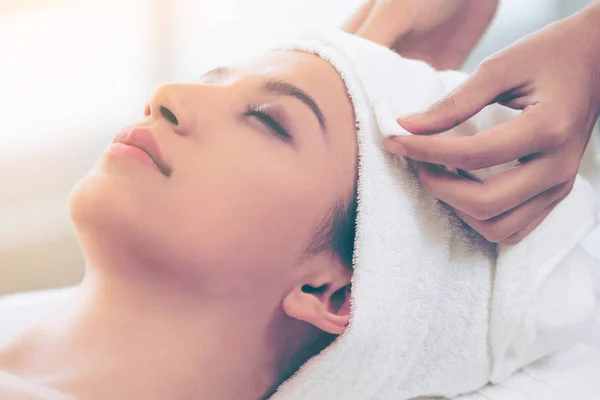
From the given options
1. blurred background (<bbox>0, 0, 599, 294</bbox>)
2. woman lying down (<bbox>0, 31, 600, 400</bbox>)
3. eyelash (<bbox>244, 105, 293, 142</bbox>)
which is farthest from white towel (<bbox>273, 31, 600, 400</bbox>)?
blurred background (<bbox>0, 0, 599, 294</bbox>)

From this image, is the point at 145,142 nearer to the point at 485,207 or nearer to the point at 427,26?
the point at 485,207

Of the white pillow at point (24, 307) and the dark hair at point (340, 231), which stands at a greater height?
the dark hair at point (340, 231)

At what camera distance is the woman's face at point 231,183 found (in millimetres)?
801

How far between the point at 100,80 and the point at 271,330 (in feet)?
2.72

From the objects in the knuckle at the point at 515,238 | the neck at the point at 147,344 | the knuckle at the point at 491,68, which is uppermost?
the knuckle at the point at 491,68

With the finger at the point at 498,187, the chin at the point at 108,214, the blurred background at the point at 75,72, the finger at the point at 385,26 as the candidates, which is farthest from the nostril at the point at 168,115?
the blurred background at the point at 75,72

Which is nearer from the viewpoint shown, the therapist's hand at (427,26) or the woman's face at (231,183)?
the woman's face at (231,183)

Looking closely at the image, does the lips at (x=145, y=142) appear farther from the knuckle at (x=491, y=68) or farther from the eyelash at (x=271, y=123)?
the knuckle at (x=491, y=68)

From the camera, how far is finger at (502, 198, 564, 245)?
891 millimetres

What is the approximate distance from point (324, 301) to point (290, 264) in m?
0.08

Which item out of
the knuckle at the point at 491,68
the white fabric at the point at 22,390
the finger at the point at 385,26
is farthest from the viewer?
the finger at the point at 385,26

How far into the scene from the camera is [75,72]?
1425 millimetres

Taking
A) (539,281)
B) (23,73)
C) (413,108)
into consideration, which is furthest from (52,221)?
(539,281)

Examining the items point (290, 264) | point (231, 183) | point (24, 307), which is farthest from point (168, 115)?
point (24, 307)
